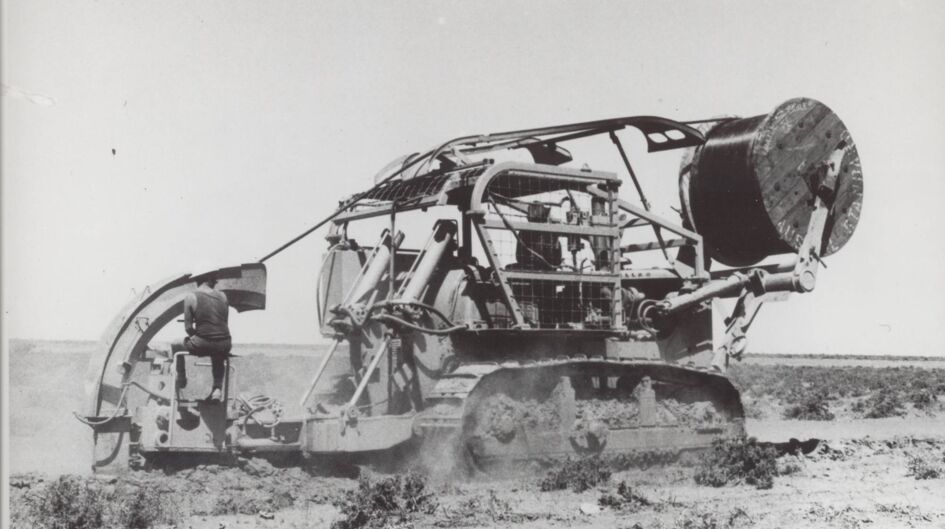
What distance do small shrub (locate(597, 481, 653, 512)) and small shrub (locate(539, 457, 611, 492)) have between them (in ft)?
2.08

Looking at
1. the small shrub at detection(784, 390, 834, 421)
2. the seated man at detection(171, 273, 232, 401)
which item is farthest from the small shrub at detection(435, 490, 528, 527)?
the small shrub at detection(784, 390, 834, 421)

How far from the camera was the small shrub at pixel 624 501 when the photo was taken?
8.95m

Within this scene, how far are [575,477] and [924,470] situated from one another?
4.08 meters

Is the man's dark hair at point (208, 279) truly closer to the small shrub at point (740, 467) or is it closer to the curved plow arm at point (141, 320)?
the curved plow arm at point (141, 320)

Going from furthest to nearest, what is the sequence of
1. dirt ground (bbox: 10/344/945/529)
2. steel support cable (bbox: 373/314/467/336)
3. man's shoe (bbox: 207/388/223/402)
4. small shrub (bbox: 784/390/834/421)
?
small shrub (bbox: 784/390/834/421), steel support cable (bbox: 373/314/467/336), man's shoe (bbox: 207/388/223/402), dirt ground (bbox: 10/344/945/529)

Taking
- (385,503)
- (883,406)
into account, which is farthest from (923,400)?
(385,503)

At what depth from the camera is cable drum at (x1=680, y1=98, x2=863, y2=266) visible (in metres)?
13.0

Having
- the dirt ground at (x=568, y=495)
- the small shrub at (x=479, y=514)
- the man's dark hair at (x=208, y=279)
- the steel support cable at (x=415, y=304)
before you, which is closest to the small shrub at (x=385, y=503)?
the dirt ground at (x=568, y=495)

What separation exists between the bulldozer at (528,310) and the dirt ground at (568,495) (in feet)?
1.19

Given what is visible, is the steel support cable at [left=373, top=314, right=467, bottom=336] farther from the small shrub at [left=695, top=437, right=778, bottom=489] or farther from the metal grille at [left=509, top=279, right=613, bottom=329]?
the small shrub at [left=695, top=437, right=778, bottom=489]

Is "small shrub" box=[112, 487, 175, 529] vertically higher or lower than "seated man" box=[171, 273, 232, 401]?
lower

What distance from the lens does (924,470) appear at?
10844 mm

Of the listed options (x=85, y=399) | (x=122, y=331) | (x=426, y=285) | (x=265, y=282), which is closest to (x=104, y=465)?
(x=85, y=399)

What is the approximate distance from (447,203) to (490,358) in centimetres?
192
